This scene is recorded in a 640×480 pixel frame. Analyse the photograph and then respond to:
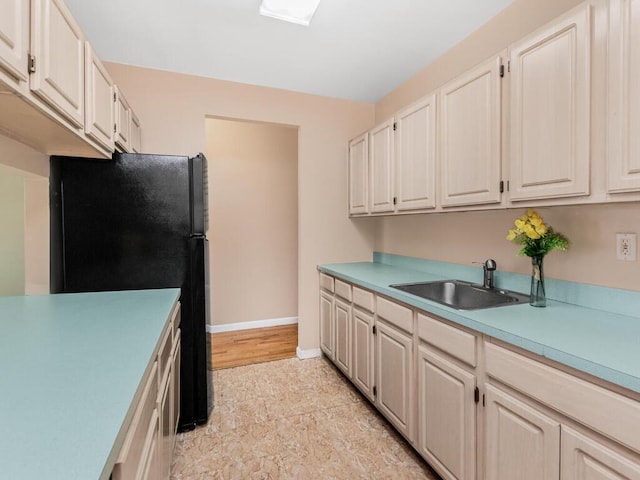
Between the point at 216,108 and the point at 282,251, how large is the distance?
6.20ft

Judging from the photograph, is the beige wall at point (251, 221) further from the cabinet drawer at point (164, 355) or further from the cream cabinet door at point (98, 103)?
the cabinet drawer at point (164, 355)

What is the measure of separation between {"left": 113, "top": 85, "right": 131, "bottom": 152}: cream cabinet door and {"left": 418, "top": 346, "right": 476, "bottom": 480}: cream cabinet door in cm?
209

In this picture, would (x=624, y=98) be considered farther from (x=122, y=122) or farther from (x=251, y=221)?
(x=251, y=221)

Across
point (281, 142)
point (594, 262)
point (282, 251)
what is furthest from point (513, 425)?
point (281, 142)

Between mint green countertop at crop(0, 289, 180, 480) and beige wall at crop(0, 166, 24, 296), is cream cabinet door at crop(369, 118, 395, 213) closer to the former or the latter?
mint green countertop at crop(0, 289, 180, 480)

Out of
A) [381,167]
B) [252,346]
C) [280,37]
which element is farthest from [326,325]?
[280,37]

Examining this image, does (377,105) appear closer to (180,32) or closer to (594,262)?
(180,32)

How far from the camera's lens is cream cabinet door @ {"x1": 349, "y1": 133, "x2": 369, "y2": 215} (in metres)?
2.75

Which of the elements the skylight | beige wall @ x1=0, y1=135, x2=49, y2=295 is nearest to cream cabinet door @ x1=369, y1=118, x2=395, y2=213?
the skylight

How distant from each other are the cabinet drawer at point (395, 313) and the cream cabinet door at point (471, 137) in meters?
0.68

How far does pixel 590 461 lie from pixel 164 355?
1513 mm

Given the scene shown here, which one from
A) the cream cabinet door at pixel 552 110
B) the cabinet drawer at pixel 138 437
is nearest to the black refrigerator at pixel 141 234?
the cabinet drawer at pixel 138 437

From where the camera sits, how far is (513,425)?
112 centimetres

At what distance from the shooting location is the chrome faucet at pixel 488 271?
182 cm
